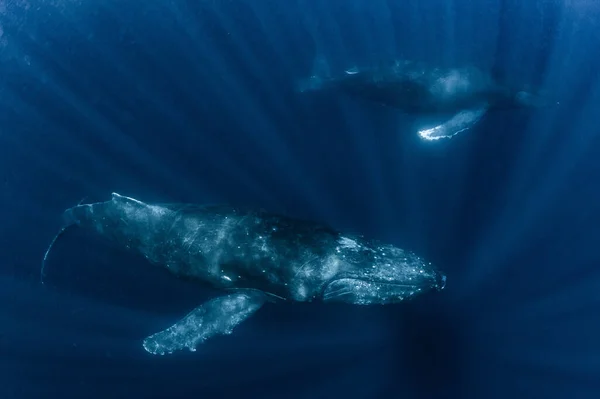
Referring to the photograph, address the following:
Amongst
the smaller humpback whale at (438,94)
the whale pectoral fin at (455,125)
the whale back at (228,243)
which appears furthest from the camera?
the smaller humpback whale at (438,94)

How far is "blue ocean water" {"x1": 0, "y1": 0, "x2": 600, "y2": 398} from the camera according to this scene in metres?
10.4

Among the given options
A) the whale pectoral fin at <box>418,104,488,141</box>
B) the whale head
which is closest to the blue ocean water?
the whale pectoral fin at <box>418,104,488,141</box>

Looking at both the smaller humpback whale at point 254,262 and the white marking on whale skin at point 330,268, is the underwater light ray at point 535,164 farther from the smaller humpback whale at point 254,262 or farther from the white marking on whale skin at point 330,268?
the white marking on whale skin at point 330,268

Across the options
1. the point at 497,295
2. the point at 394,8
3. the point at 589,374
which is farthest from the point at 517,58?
the point at 589,374

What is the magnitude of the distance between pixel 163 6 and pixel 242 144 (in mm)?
11164

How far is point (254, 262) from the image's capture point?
29.4 feet

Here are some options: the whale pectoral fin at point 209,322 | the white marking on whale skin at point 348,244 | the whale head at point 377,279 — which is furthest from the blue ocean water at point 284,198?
the white marking on whale skin at point 348,244

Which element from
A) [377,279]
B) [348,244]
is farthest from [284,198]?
[377,279]

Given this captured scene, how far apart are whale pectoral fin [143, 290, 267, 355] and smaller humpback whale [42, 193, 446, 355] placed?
2 cm

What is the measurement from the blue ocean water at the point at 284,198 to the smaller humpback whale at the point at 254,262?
1793 mm

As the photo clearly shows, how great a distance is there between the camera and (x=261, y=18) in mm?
20141

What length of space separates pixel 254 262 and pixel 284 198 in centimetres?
415

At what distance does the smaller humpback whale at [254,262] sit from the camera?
8641mm

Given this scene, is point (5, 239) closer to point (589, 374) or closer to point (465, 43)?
point (589, 374)
